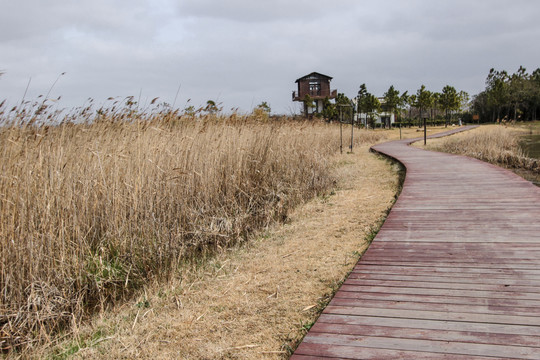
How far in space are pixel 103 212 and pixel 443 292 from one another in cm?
278

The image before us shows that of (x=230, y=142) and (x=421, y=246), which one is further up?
(x=230, y=142)

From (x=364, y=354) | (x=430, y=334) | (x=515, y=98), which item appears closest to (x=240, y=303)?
(x=364, y=354)

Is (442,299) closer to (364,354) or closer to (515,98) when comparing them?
(364,354)

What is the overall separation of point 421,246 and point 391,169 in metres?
6.90

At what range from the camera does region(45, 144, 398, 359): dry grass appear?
101 inches

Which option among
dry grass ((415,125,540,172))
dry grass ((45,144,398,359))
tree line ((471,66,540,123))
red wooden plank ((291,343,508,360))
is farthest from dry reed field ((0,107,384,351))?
tree line ((471,66,540,123))

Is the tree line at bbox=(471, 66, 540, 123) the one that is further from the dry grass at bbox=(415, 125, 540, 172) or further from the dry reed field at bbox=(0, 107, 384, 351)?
the dry reed field at bbox=(0, 107, 384, 351)

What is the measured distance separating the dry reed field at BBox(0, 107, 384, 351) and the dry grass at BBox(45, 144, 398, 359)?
250 millimetres

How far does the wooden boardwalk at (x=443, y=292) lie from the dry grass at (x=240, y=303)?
0.33 meters

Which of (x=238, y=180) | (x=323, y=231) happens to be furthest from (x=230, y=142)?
(x=323, y=231)

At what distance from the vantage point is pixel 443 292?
263 centimetres

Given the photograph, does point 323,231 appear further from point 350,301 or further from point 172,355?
point 172,355

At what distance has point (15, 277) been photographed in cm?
291

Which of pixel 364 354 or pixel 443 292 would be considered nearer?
pixel 364 354
